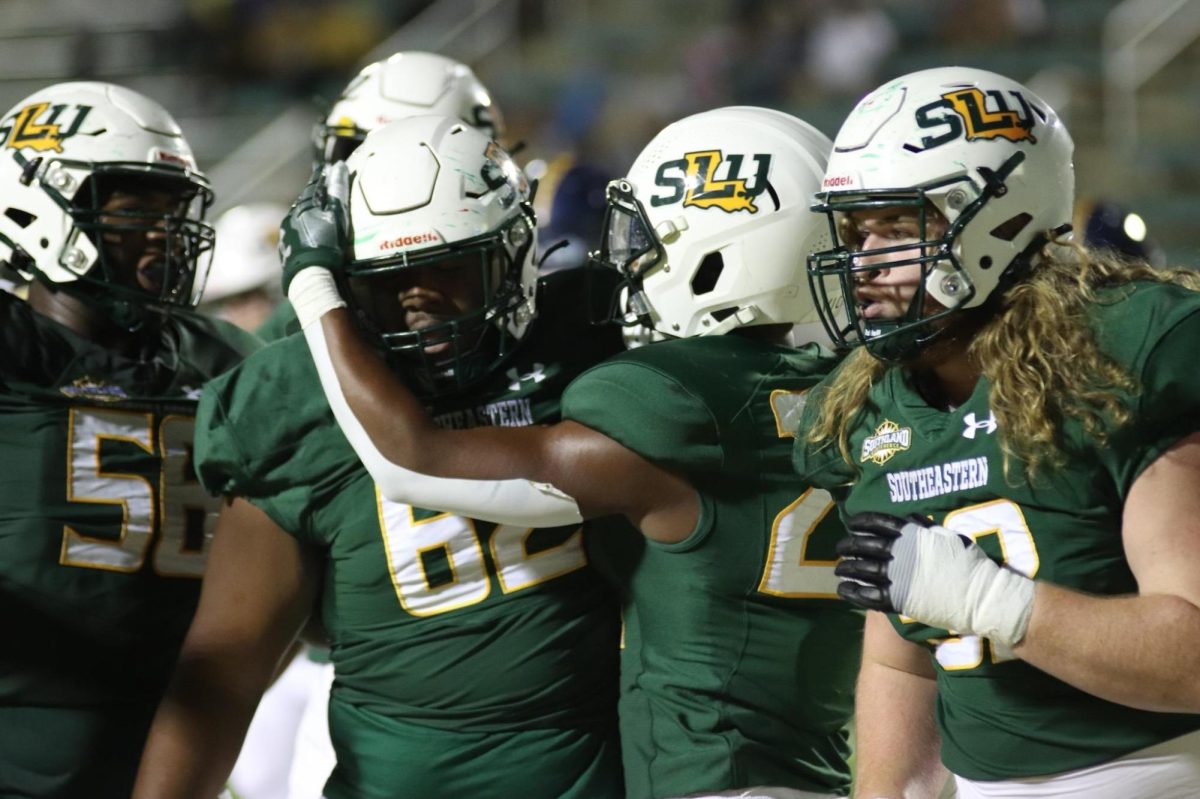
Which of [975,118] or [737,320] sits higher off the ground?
[975,118]

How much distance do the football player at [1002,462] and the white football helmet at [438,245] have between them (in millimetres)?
644

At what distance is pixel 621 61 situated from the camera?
1046cm

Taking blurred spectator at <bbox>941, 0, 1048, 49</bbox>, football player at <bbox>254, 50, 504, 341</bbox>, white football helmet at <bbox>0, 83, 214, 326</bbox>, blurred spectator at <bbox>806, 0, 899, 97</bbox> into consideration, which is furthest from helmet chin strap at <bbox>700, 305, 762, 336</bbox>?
blurred spectator at <bbox>941, 0, 1048, 49</bbox>

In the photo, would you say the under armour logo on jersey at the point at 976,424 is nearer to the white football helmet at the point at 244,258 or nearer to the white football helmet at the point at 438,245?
the white football helmet at the point at 438,245

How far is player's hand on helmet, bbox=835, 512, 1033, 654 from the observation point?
1958 mm

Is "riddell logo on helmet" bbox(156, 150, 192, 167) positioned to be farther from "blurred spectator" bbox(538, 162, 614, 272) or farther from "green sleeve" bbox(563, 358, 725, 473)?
"blurred spectator" bbox(538, 162, 614, 272)

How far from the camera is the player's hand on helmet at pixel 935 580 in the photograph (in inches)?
77.1

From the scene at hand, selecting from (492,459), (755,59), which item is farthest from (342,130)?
(755,59)

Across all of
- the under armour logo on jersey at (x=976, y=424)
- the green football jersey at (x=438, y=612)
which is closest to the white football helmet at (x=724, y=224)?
the green football jersey at (x=438, y=612)

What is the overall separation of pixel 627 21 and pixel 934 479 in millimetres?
8860

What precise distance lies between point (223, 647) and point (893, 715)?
1184 mm

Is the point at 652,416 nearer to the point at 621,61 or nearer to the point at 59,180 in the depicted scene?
the point at 59,180

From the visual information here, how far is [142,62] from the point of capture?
1032cm

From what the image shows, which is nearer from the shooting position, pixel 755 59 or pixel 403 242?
pixel 403 242
